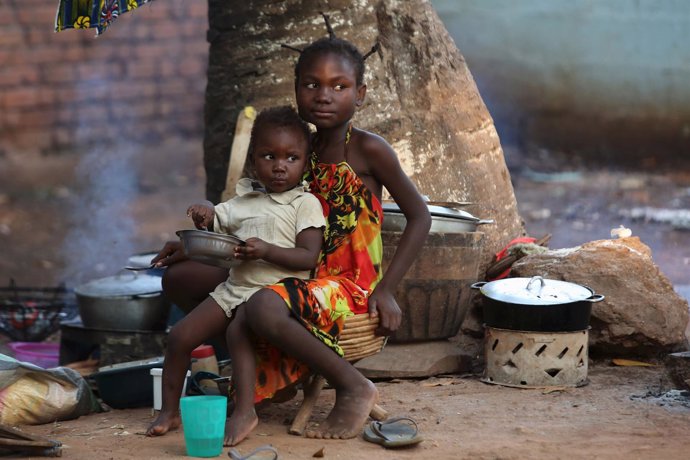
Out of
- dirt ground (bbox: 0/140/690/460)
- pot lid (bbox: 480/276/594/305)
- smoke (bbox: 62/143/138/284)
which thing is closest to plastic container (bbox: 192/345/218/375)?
dirt ground (bbox: 0/140/690/460)

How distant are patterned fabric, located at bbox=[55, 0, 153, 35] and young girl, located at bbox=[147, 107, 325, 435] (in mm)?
1548

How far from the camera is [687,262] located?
7.85 meters

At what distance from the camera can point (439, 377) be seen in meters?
4.58

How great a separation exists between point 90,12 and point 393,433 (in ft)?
8.49

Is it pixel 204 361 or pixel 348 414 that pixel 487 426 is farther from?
pixel 204 361

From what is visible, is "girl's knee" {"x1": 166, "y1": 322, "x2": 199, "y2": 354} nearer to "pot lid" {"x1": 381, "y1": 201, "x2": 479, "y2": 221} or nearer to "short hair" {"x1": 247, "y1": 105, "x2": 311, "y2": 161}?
"short hair" {"x1": 247, "y1": 105, "x2": 311, "y2": 161}

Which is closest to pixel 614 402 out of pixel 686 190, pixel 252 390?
pixel 252 390

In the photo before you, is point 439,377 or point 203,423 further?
point 439,377

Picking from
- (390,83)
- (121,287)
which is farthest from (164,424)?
(390,83)

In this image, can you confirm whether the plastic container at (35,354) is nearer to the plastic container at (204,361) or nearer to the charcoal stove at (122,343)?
the charcoal stove at (122,343)

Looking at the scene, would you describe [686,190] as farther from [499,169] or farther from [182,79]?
[182,79]

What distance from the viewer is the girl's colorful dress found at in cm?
340

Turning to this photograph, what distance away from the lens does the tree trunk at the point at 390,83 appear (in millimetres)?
5547

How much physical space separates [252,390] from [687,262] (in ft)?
17.7
